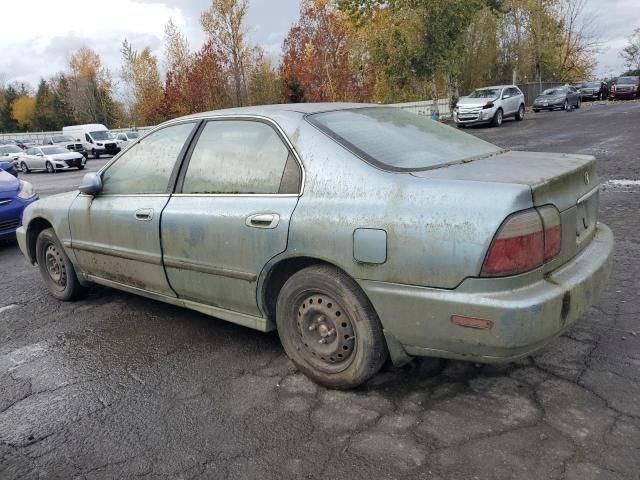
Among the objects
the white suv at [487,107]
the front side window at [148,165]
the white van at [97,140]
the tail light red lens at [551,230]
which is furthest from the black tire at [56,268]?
the white van at [97,140]

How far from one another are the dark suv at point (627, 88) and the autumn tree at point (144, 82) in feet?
117

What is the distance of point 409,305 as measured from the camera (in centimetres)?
257

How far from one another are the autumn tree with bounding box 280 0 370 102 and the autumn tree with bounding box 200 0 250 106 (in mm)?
7330

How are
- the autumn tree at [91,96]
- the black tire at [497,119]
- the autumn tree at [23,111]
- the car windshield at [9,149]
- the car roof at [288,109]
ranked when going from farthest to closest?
the autumn tree at [23,111]
the autumn tree at [91,96]
the car windshield at [9,149]
the black tire at [497,119]
the car roof at [288,109]

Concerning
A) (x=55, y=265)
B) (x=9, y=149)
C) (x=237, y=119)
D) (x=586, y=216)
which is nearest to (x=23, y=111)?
(x=9, y=149)

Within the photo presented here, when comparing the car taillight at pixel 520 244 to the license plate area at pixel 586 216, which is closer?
the car taillight at pixel 520 244

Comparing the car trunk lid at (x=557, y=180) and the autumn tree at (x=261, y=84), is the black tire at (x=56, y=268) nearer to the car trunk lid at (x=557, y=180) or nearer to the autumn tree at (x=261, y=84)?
the car trunk lid at (x=557, y=180)

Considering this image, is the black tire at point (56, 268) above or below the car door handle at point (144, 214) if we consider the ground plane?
below

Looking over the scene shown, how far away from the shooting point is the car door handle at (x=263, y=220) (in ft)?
9.88

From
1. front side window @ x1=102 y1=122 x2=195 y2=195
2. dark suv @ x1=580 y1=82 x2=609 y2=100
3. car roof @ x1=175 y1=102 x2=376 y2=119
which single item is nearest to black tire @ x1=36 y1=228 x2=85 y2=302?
front side window @ x1=102 y1=122 x2=195 y2=195

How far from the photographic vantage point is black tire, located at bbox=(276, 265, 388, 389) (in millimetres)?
2773

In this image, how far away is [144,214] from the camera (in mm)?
3752

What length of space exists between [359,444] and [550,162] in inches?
72.0

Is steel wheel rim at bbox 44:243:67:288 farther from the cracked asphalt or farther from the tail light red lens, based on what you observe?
the tail light red lens
